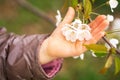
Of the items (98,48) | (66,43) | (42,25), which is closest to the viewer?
(98,48)

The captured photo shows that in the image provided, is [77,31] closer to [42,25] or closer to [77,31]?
[77,31]

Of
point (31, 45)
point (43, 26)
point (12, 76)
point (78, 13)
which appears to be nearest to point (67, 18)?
point (78, 13)

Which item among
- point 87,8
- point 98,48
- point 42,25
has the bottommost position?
point 98,48

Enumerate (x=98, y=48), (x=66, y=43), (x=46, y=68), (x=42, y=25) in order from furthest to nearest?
(x=42, y=25)
(x=46, y=68)
(x=66, y=43)
(x=98, y=48)

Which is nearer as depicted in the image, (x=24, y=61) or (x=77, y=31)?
(x=77, y=31)

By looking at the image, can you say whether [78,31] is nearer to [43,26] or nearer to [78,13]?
[78,13]

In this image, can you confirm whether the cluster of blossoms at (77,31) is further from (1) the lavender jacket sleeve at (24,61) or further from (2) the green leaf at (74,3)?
(1) the lavender jacket sleeve at (24,61)

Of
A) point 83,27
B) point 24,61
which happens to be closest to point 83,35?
point 83,27

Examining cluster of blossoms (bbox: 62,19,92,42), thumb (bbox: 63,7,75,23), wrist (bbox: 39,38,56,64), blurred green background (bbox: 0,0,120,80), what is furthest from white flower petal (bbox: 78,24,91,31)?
blurred green background (bbox: 0,0,120,80)

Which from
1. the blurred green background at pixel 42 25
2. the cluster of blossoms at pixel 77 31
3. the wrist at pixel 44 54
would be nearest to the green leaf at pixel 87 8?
the cluster of blossoms at pixel 77 31
